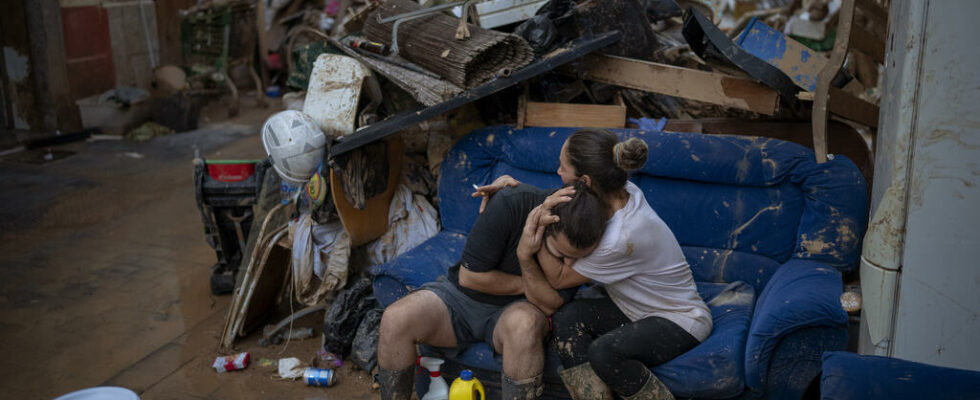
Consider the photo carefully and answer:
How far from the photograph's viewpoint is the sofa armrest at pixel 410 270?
12.6 ft

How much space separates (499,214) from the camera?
3246 mm

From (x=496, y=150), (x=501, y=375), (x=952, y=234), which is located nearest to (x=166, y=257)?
(x=496, y=150)

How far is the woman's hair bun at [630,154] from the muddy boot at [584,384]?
815mm

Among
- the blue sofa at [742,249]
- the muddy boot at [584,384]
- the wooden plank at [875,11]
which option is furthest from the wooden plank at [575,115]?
the muddy boot at [584,384]

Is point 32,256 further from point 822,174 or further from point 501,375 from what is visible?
point 822,174

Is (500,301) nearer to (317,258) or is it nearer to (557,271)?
(557,271)

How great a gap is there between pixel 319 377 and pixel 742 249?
7.07 ft

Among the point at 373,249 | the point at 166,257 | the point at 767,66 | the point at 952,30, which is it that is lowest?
the point at 166,257

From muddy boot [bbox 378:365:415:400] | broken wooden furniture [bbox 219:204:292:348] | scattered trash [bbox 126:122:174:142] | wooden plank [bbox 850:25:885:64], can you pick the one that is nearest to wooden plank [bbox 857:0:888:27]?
wooden plank [bbox 850:25:885:64]

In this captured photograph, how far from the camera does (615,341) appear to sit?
10.0 feet

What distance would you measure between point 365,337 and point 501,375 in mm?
945

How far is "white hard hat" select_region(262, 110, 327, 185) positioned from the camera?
4133mm

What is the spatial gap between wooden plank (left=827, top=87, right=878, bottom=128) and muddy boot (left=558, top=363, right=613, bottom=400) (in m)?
1.77

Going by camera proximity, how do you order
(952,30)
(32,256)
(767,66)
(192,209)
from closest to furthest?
(952,30) → (767,66) → (32,256) → (192,209)
